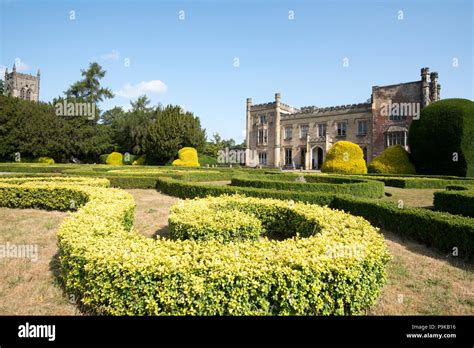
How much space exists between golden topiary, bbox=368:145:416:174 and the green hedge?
15377 mm

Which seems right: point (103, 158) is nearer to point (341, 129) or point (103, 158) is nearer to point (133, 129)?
point (133, 129)

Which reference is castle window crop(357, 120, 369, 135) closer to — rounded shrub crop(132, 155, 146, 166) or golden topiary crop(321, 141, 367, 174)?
golden topiary crop(321, 141, 367, 174)

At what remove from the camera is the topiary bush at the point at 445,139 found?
72.4ft

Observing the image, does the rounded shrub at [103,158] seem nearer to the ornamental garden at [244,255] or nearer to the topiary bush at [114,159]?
the topiary bush at [114,159]

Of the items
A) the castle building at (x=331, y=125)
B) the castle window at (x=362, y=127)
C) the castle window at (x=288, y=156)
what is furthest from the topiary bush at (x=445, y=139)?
the castle window at (x=288, y=156)

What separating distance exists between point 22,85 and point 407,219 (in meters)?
83.8

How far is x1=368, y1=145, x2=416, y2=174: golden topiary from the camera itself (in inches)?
980

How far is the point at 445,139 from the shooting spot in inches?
904

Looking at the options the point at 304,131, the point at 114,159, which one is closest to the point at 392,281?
the point at 304,131

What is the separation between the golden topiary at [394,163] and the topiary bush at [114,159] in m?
33.5

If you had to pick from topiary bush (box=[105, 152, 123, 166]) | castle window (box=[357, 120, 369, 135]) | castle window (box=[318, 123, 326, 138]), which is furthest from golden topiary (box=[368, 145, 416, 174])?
topiary bush (box=[105, 152, 123, 166])

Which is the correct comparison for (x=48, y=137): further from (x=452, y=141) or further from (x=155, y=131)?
(x=452, y=141)

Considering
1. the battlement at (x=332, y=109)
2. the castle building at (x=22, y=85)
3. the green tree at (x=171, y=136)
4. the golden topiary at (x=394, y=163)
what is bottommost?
the golden topiary at (x=394, y=163)
